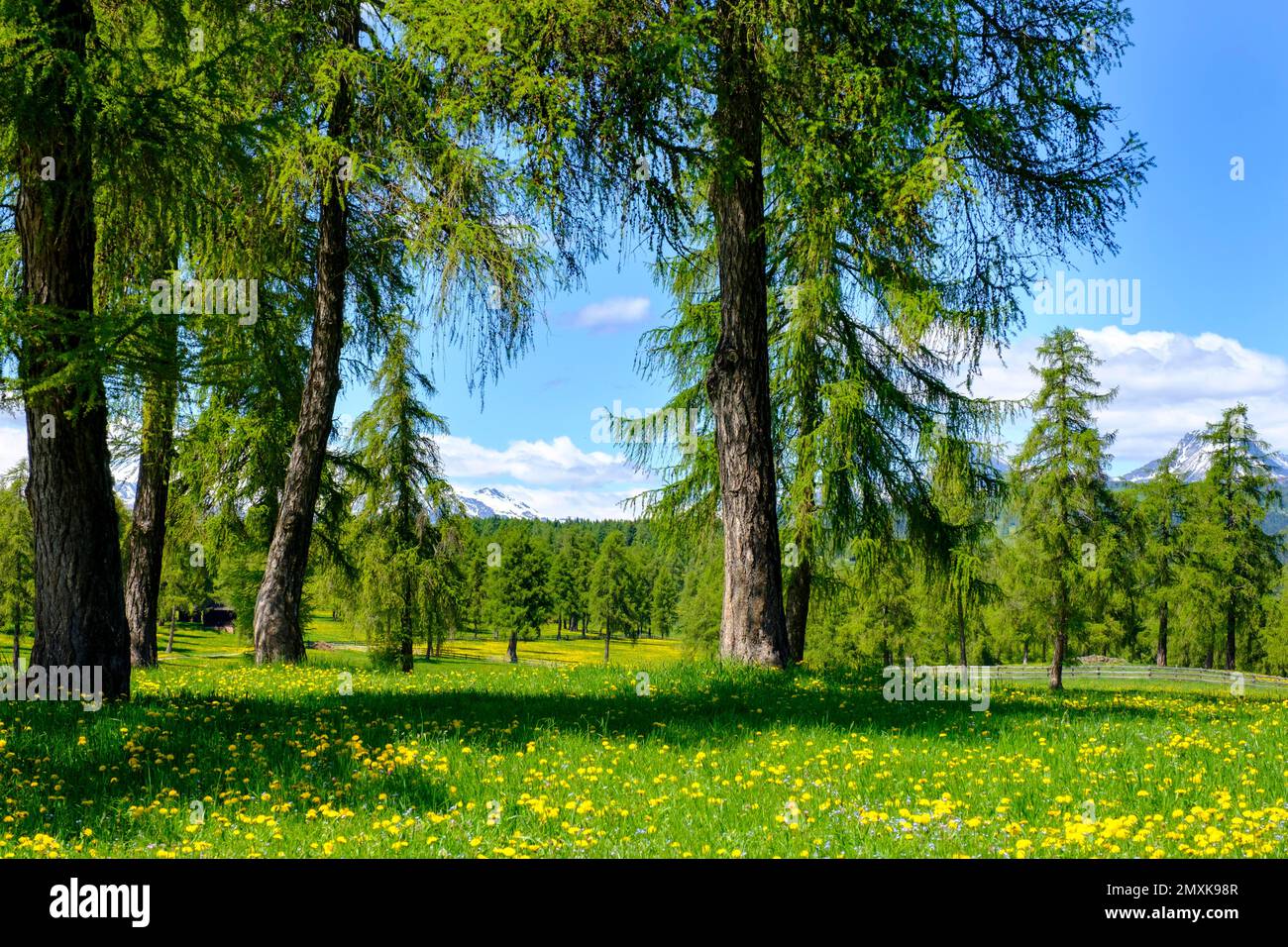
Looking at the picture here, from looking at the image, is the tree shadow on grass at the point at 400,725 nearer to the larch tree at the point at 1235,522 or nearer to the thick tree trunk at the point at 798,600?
the thick tree trunk at the point at 798,600

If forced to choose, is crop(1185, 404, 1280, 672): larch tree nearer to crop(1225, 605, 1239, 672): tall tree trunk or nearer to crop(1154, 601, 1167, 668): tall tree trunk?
crop(1225, 605, 1239, 672): tall tree trunk

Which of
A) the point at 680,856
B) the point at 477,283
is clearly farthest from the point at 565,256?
the point at 680,856

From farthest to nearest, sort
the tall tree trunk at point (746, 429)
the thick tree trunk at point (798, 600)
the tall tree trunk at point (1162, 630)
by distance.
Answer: the tall tree trunk at point (1162, 630) → the thick tree trunk at point (798, 600) → the tall tree trunk at point (746, 429)

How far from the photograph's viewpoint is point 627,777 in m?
6.29

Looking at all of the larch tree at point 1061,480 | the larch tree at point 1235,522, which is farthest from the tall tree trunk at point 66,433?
the larch tree at point 1235,522

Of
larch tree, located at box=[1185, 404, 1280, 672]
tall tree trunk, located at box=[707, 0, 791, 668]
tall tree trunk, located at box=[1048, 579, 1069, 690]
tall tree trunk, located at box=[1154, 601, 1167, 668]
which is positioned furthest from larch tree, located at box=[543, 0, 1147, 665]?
tall tree trunk, located at box=[1154, 601, 1167, 668]

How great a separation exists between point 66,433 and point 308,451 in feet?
22.1

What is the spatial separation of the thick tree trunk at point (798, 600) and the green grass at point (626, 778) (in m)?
7.33

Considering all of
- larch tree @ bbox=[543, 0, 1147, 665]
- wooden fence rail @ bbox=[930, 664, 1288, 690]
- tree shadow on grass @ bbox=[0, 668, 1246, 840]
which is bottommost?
wooden fence rail @ bbox=[930, 664, 1288, 690]

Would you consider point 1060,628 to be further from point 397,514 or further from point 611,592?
point 611,592

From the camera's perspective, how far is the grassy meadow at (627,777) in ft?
16.4

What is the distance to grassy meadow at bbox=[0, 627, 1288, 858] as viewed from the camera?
196 inches

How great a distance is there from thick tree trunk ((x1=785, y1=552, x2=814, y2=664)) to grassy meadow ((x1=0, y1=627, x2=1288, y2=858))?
7080 mm
